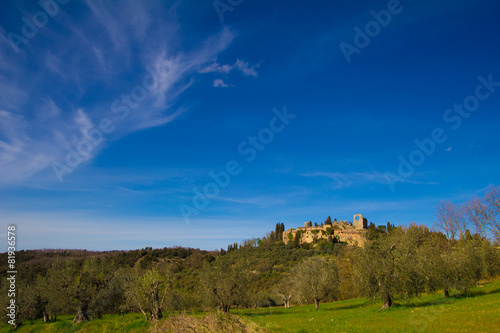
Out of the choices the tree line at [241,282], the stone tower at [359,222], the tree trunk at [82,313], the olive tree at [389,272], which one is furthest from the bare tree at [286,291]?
the stone tower at [359,222]

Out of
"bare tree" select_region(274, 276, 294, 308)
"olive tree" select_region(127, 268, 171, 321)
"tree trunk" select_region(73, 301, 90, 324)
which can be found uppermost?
"olive tree" select_region(127, 268, 171, 321)

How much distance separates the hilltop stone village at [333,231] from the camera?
173337 millimetres

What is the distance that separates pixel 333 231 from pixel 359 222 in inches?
1020

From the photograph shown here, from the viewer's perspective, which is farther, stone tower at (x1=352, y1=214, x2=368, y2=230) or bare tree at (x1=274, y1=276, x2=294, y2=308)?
stone tower at (x1=352, y1=214, x2=368, y2=230)

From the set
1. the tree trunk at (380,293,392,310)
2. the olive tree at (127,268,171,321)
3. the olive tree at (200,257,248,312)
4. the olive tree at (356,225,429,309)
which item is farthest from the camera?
the olive tree at (200,257,248,312)

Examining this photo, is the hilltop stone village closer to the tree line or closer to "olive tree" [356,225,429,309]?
the tree line

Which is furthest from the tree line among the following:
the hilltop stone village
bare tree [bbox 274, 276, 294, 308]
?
the hilltop stone village

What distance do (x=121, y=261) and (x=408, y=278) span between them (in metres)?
129

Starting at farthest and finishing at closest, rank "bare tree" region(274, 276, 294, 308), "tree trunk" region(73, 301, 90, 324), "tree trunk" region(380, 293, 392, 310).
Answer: "bare tree" region(274, 276, 294, 308)
"tree trunk" region(73, 301, 90, 324)
"tree trunk" region(380, 293, 392, 310)

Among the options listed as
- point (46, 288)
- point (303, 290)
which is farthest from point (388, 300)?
point (46, 288)

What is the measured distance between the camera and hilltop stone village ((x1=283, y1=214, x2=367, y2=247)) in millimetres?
173337

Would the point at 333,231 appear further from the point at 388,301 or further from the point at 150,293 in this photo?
the point at 150,293

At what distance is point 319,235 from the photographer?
180375 millimetres

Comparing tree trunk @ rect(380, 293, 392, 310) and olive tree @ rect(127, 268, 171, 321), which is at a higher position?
olive tree @ rect(127, 268, 171, 321)
